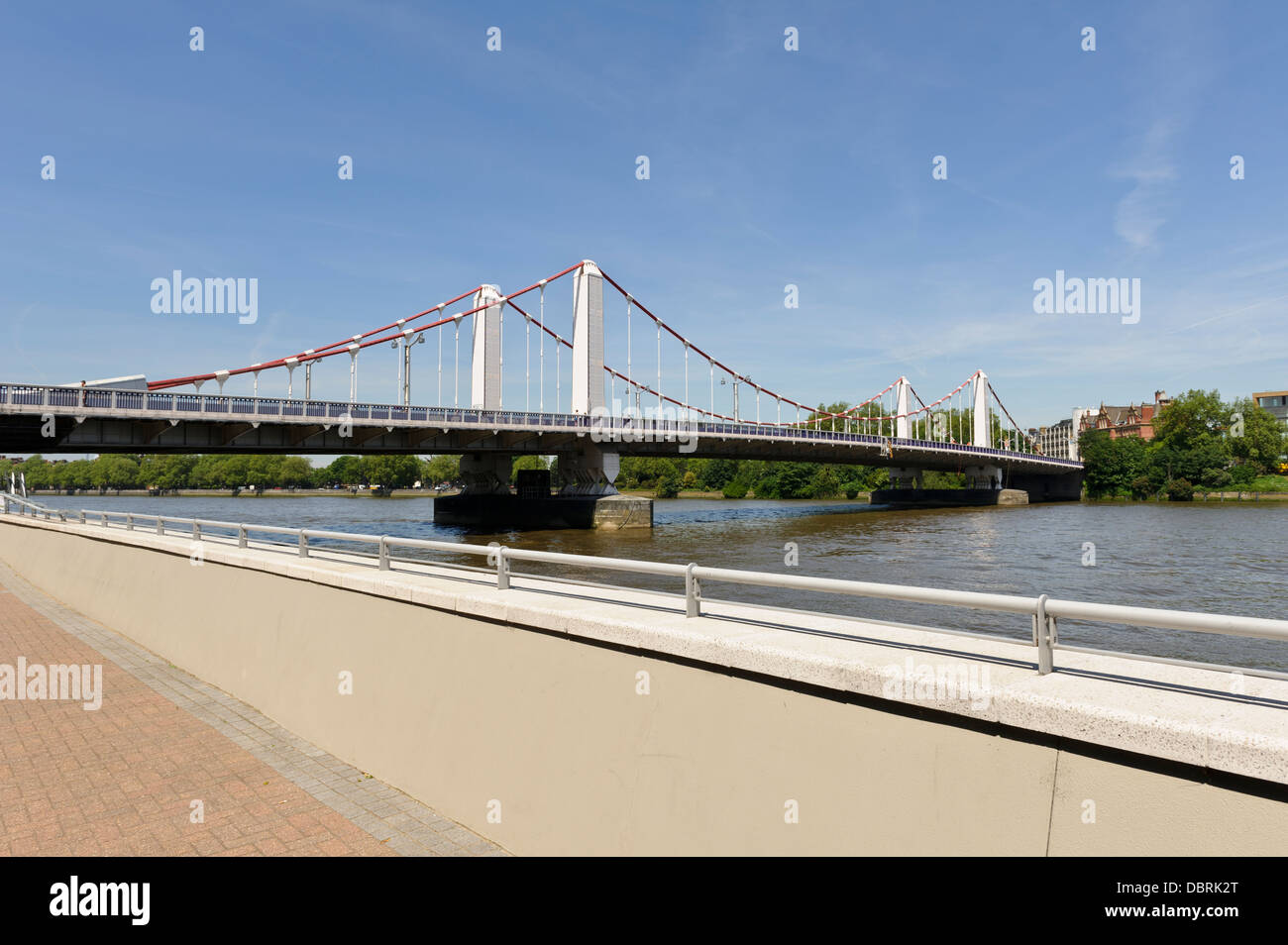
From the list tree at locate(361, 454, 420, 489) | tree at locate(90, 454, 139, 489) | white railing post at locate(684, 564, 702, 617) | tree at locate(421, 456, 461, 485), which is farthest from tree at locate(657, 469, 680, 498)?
white railing post at locate(684, 564, 702, 617)

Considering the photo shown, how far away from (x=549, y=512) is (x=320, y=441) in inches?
526

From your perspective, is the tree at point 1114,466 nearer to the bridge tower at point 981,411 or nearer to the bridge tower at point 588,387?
the bridge tower at point 981,411

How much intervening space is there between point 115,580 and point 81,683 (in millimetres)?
3511

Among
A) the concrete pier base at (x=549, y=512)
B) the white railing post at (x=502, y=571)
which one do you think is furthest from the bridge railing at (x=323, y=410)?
the white railing post at (x=502, y=571)

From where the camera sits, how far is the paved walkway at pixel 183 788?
15.3 ft

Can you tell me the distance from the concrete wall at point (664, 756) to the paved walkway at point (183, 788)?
23 centimetres

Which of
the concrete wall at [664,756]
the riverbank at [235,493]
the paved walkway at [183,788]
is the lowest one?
the riverbank at [235,493]

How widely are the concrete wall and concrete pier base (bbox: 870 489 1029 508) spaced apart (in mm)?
64446

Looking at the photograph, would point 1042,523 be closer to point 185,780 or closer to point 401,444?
point 401,444

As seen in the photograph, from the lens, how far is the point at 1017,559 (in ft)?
77.9

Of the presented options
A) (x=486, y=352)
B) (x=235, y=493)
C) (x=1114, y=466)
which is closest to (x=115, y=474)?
(x=235, y=493)

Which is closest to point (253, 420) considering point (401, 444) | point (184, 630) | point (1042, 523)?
point (401, 444)

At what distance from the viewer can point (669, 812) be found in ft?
12.1
